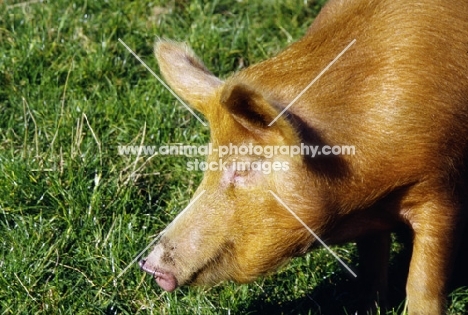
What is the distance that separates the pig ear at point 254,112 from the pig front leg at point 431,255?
902 millimetres

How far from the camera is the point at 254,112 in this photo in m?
4.73

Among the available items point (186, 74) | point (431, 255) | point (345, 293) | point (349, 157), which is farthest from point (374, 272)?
point (186, 74)

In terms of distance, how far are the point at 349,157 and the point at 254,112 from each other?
1.75 feet

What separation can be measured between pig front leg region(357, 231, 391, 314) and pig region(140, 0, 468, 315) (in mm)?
576

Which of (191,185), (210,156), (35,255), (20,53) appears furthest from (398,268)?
(20,53)

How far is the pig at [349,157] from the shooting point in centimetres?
495

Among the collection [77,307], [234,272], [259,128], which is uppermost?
[259,128]

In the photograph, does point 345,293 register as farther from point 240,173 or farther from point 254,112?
point 254,112

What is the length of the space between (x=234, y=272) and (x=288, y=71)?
39.9 inches

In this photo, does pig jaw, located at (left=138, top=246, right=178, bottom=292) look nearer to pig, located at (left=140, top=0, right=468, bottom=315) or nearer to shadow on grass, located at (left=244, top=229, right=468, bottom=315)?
pig, located at (left=140, top=0, right=468, bottom=315)

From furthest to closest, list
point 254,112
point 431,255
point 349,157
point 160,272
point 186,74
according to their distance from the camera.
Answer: point 186,74 < point 431,255 < point 160,272 < point 349,157 < point 254,112

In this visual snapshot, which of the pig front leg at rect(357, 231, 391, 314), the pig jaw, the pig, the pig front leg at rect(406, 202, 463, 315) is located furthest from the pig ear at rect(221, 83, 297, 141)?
the pig front leg at rect(357, 231, 391, 314)

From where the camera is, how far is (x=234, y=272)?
5230 millimetres

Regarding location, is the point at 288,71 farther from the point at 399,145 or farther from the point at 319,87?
the point at 399,145
